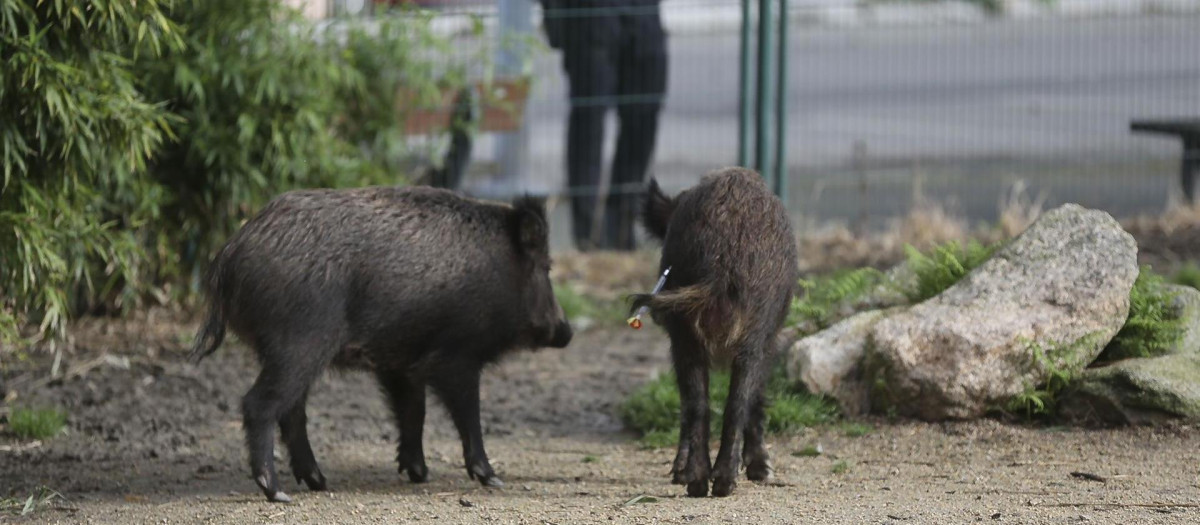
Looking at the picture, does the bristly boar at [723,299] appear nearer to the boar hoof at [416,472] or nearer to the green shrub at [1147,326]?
the boar hoof at [416,472]

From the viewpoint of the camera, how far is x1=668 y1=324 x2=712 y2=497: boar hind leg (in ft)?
17.6

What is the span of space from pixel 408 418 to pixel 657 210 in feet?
4.29

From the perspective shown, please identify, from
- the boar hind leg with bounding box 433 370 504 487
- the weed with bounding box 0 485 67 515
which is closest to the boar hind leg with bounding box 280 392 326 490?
the boar hind leg with bounding box 433 370 504 487

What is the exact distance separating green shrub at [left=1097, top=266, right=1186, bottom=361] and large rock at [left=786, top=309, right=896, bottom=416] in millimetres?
1002

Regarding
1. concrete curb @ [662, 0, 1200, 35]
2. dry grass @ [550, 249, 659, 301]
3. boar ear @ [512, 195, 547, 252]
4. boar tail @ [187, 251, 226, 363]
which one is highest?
concrete curb @ [662, 0, 1200, 35]

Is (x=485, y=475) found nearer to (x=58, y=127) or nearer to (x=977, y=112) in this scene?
(x=58, y=127)

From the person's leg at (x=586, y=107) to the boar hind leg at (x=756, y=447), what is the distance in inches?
207

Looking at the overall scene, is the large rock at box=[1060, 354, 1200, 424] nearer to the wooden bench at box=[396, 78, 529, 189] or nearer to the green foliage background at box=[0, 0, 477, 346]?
the green foliage background at box=[0, 0, 477, 346]

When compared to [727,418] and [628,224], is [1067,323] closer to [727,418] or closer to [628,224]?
[727,418]

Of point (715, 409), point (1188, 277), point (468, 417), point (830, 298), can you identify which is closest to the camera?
point (468, 417)

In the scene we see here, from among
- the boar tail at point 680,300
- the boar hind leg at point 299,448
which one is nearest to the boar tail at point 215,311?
the boar hind leg at point 299,448

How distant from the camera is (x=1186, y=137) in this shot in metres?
11.0

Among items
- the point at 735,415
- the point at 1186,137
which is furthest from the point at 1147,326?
the point at 1186,137

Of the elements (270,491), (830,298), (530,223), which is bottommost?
(270,491)
